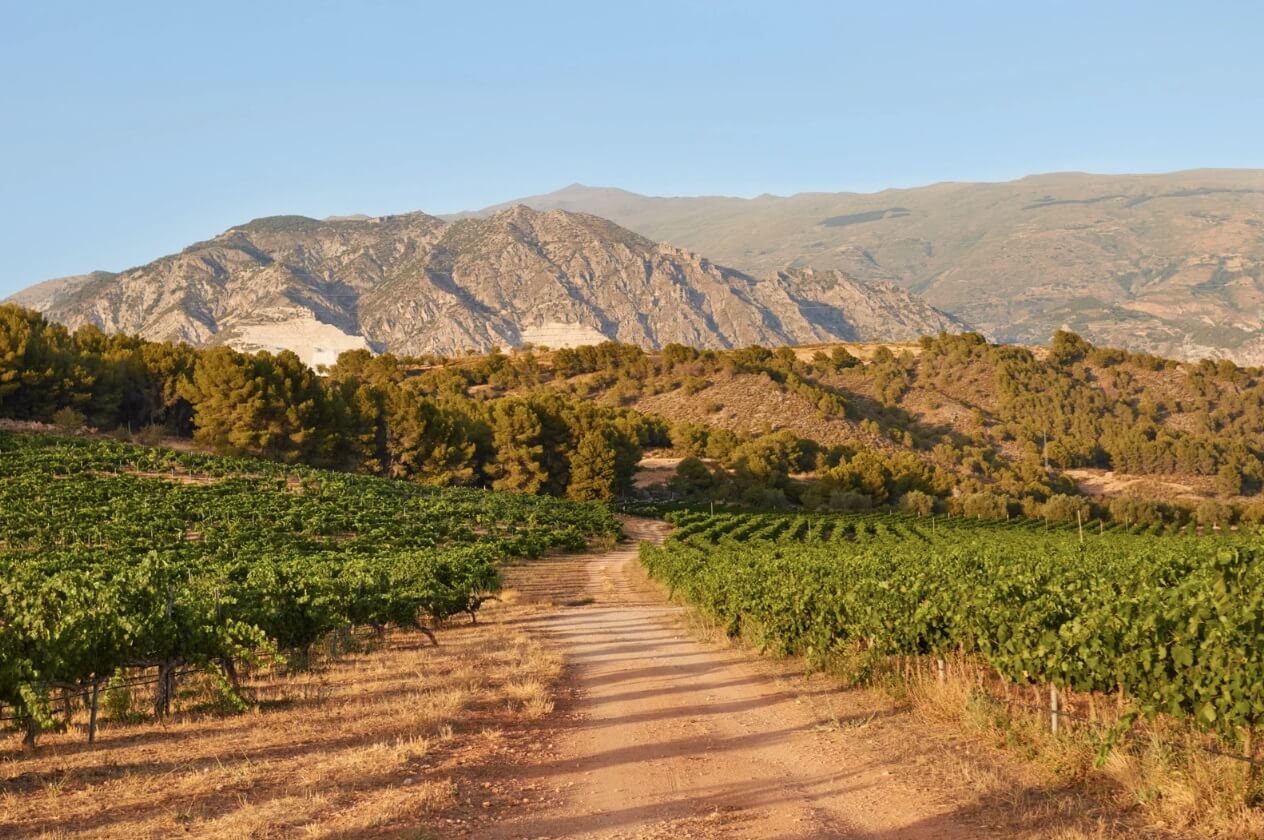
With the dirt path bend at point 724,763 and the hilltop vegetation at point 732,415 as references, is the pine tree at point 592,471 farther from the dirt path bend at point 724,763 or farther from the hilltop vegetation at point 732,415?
the dirt path bend at point 724,763

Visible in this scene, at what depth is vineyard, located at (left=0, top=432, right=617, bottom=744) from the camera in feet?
40.9

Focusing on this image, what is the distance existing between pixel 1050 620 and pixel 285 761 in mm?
8817

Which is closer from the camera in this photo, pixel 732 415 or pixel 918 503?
pixel 918 503

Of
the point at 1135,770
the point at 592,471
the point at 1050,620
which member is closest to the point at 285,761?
the point at 1135,770

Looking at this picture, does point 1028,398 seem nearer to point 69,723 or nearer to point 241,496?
point 241,496

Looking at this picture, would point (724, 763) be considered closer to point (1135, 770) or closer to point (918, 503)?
point (1135, 770)

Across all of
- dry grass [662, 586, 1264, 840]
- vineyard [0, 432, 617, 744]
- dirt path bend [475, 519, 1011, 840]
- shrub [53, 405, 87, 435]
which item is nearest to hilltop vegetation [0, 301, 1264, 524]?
shrub [53, 405, 87, 435]

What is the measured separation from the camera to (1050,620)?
11195 mm

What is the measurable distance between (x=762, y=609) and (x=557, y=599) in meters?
18.4

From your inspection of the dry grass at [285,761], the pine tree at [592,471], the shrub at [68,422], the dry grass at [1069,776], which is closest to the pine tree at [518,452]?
the pine tree at [592,471]

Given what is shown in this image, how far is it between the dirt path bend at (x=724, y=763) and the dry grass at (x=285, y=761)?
987mm

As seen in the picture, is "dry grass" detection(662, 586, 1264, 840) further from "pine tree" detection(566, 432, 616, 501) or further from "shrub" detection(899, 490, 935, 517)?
"shrub" detection(899, 490, 935, 517)

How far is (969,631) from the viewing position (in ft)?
41.9

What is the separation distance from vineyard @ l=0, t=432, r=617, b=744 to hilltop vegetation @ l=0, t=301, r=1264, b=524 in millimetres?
11159
